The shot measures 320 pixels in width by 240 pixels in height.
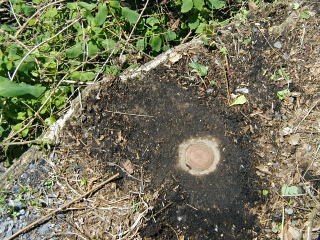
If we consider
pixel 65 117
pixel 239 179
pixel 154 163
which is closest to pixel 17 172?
pixel 65 117

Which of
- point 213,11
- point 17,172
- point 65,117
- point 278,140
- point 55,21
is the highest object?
point 55,21

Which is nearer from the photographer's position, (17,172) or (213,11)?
(17,172)

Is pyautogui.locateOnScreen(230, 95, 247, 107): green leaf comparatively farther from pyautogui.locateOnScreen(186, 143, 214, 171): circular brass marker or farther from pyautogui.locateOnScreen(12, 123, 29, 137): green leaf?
pyautogui.locateOnScreen(12, 123, 29, 137): green leaf

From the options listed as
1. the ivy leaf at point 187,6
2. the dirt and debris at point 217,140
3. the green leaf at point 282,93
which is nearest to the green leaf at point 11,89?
the dirt and debris at point 217,140

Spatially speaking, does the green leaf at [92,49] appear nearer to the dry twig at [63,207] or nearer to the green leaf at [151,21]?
the green leaf at [151,21]

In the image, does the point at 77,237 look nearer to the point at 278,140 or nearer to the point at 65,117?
the point at 65,117

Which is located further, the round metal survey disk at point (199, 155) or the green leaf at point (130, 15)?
the green leaf at point (130, 15)

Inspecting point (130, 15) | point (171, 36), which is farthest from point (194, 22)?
point (130, 15)

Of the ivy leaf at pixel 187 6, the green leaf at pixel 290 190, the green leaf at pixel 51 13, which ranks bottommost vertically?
the green leaf at pixel 290 190
